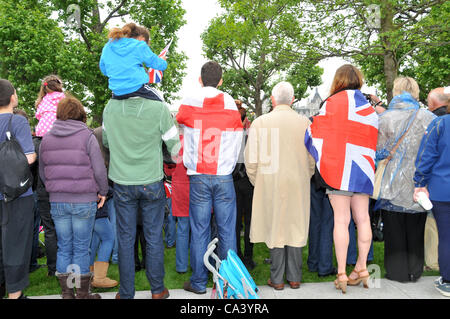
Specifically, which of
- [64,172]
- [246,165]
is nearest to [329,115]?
[246,165]

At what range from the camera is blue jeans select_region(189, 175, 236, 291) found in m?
3.70

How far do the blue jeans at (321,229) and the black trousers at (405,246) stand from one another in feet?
1.94

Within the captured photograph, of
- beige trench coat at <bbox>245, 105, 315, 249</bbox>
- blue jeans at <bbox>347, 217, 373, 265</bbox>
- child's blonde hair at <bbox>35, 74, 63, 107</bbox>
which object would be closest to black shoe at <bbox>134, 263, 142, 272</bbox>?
beige trench coat at <bbox>245, 105, 315, 249</bbox>

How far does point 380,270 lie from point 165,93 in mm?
15736

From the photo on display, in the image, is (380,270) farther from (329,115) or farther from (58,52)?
(58,52)

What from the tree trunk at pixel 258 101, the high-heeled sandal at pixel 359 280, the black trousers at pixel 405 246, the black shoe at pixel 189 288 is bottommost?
the black shoe at pixel 189 288

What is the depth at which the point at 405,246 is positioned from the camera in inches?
156

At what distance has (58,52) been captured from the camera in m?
16.2

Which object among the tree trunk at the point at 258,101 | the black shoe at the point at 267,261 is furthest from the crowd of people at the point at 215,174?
the tree trunk at the point at 258,101

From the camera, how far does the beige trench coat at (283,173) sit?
3770 millimetres

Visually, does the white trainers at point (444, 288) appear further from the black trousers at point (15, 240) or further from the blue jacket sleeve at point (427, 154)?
the black trousers at point (15, 240)

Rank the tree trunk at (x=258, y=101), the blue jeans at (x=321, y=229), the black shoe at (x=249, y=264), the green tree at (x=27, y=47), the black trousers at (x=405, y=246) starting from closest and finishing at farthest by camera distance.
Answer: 1. the black trousers at (x=405, y=246)
2. the blue jeans at (x=321, y=229)
3. the black shoe at (x=249, y=264)
4. the green tree at (x=27, y=47)
5. the tree trunk at (x=258, y=101)

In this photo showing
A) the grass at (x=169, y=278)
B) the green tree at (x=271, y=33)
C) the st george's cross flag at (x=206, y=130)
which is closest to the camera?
the st george's cross flag at (x=206, y=130)

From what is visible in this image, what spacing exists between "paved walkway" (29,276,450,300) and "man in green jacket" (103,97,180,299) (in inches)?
17.1
